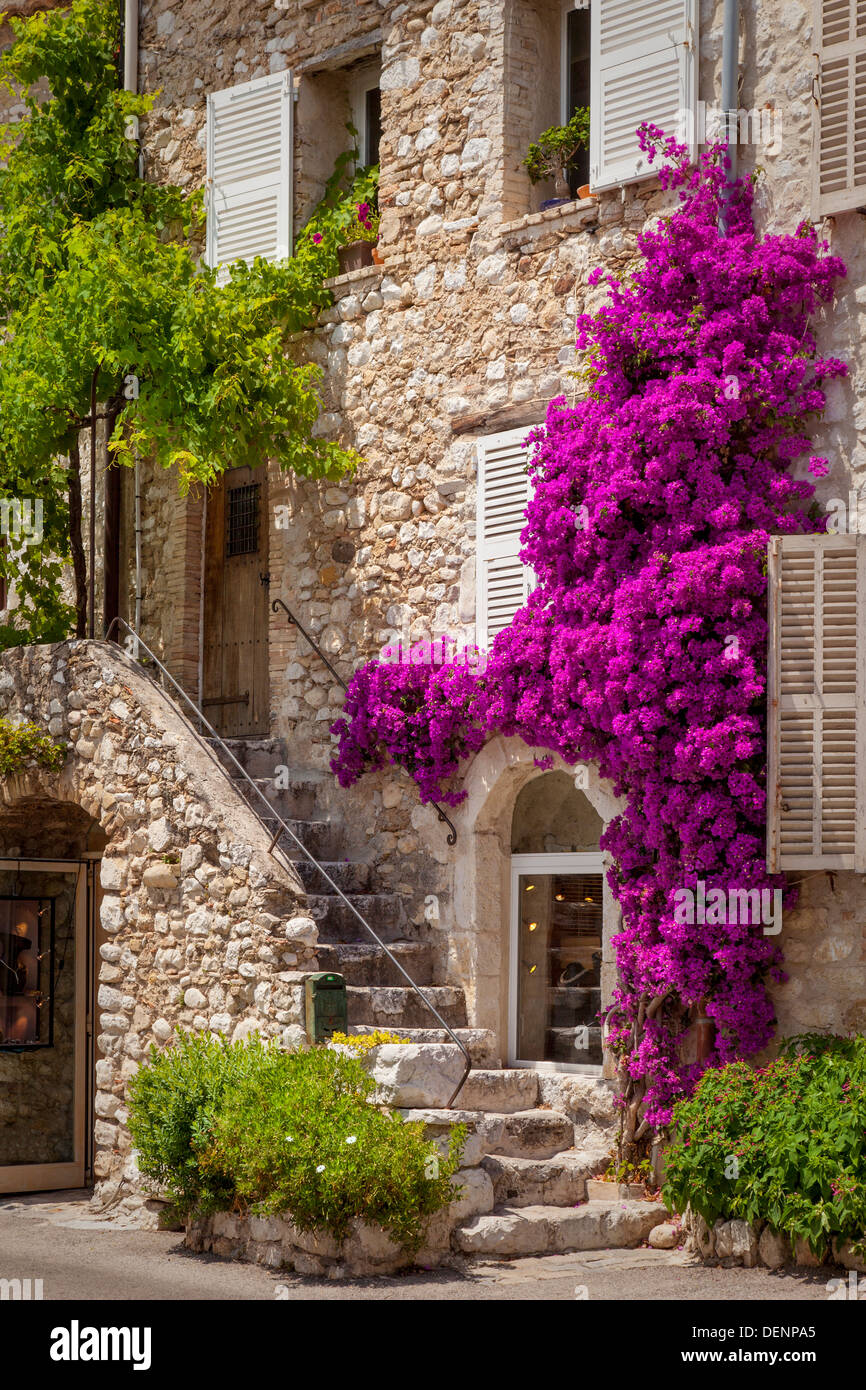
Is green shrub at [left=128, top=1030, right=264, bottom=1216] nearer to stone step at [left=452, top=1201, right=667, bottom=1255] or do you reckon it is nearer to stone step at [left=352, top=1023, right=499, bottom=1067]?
stone step at [left=352, top=1023, right=499, bottom=1067]

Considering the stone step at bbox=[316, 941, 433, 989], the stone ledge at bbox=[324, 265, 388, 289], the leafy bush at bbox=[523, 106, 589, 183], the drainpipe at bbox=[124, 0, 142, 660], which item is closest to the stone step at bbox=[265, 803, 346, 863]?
the stone step at bbox=[316, 941, 433, 989]

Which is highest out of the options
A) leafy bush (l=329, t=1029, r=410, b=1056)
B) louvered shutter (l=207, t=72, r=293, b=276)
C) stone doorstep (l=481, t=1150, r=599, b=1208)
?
louvered shutter (l=207, t=72, r=293, b=276)

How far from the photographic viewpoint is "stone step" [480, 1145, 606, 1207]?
839 cm

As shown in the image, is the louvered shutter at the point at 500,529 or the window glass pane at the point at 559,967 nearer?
the window glass pane at the point at 559,967

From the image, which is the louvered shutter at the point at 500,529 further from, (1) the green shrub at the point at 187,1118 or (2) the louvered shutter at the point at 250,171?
(1) the green shrub at the point at 187,1118

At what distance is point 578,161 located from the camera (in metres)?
10.5

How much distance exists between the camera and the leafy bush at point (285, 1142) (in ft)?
24.6

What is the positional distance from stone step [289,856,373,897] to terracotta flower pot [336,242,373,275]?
13.1 ft

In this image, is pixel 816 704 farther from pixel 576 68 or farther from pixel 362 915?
pixel 576 68

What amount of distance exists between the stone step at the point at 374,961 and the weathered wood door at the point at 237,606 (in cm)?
268

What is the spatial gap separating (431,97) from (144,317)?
2.27 meters

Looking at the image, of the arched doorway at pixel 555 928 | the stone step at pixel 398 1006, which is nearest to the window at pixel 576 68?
the arched doorway at pixel 555 928

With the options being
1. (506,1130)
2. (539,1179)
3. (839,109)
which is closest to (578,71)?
(839,109)

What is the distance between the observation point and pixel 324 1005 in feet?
28.0
